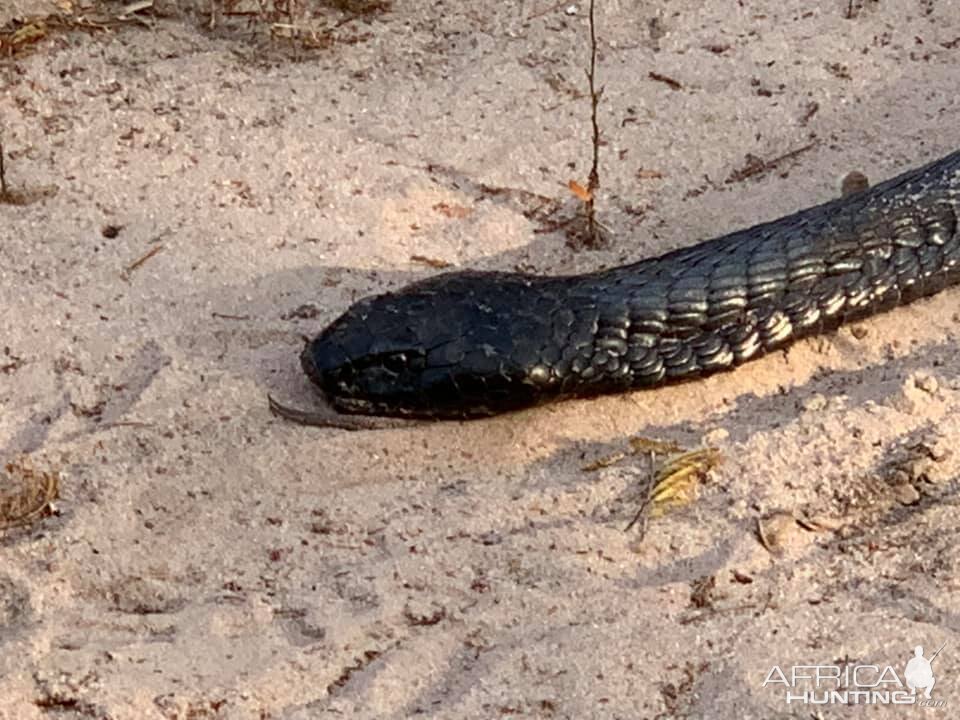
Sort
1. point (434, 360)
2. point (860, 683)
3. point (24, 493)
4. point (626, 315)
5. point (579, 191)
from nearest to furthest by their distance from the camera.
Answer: point (860, 683) → point (24, 493) → point (434, 360) → point (626, 315) → point (579, 191)

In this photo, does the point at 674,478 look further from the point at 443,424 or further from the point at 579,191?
the point at 579,191

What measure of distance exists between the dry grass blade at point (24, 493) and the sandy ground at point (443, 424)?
0.03 m

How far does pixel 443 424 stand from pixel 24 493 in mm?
1238

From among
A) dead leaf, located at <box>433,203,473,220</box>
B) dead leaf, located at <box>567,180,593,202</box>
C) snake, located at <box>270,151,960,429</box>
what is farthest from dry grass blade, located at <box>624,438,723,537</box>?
dead leaf, located at <box>433,203,473,220</box>

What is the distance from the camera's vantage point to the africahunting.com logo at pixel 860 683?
3.53 metres

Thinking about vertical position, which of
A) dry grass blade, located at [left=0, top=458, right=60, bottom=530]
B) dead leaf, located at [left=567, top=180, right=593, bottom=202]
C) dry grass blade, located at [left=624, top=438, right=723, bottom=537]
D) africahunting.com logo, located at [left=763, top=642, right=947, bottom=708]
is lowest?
dry grass blade, located at [left=0, top=458, right=60, bottom=530]

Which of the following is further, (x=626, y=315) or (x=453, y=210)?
(x=453, y=210)

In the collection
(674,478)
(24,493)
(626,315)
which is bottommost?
(24,493)

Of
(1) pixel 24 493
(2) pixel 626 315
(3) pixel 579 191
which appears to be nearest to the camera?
(1) pixel 24 493

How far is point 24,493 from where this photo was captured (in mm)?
4316

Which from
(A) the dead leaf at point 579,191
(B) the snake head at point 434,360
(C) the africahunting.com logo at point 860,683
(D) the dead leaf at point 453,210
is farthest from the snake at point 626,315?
(C) the africahunting.com logo at point 860,683

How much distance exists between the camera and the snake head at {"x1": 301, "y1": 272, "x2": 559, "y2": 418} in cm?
470

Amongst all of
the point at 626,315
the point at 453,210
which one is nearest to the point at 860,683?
the point at 626,315

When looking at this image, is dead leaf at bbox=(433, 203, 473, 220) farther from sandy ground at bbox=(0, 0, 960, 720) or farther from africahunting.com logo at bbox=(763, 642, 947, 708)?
africahunting.com logo at bbox=(763, 642, 947, 708)
